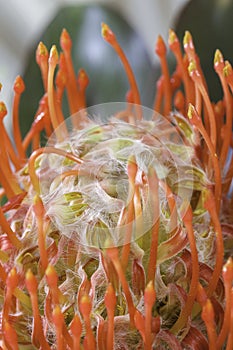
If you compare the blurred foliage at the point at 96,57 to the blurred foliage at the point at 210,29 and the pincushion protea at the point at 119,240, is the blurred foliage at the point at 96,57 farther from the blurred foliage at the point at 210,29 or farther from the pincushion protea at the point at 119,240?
the pincushion protea at the point at 119,240

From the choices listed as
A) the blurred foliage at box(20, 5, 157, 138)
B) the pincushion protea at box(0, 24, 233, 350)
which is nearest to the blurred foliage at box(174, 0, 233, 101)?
the blurred foliage at box(20, 5, 157, 138)

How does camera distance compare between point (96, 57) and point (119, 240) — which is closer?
point (119, 240)

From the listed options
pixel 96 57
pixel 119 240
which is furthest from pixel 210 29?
pixel 119 240

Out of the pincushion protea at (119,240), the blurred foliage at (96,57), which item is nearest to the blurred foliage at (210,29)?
the blurred foliage at (96,57)

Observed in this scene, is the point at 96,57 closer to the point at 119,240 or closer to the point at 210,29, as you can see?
the point at 210,29
